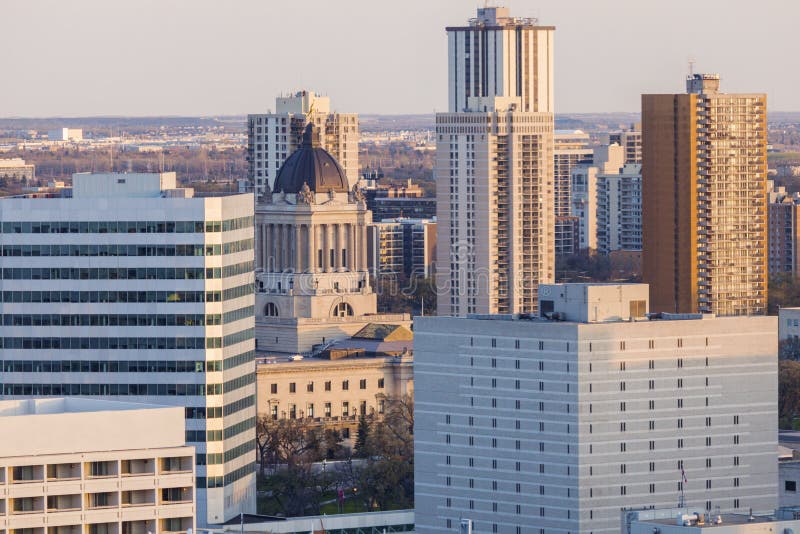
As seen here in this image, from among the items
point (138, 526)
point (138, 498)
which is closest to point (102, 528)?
point (138, 526)

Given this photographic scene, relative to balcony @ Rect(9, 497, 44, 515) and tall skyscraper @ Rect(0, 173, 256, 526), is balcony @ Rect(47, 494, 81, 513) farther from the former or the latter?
tall skyscraper @ Rect(0, 173, 256, 526)

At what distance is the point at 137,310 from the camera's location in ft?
474

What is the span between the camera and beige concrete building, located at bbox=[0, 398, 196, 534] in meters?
105

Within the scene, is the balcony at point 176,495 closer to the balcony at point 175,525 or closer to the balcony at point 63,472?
the balcony at point 175,525

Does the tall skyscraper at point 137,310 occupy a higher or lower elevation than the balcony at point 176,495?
higher

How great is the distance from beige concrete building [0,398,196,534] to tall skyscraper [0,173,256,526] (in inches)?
1358

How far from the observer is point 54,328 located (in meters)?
146

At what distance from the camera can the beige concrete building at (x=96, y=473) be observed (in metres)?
105

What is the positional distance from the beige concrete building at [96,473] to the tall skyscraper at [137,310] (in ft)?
113

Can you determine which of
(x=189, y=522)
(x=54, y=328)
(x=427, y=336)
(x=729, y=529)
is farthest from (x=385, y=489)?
(x=189, y=522)

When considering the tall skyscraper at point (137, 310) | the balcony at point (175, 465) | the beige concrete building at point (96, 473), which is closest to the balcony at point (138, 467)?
the beige concrete building at point (96, 473)

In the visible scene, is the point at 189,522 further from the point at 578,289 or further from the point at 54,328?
the point at 578,289

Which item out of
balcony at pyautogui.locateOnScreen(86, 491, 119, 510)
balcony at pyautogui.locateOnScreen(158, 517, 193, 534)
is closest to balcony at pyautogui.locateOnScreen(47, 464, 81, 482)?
balcony at pyautogui.locateOnScreen(86, 491, 119, 510)

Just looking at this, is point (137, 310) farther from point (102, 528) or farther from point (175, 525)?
point (102, 528)
